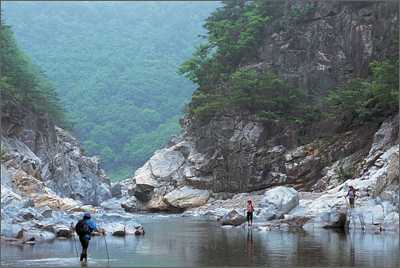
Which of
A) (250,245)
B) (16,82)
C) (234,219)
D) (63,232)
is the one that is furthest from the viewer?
(16,82)

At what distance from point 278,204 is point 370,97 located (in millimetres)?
15537

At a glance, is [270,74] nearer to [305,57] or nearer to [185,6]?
[305,57]

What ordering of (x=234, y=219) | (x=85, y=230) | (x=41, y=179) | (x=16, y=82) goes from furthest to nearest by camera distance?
(x=16, y=82), (x=41, y=179), (x=234, y=219), (x=85, y=230)

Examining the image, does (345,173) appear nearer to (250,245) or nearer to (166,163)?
(166,163)

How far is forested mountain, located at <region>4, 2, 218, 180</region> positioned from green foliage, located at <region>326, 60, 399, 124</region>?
6913cm

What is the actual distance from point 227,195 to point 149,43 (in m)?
77.8

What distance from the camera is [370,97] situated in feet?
146

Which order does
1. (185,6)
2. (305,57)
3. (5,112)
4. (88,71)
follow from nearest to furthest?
(5,112) → (305,57) → (88,71) → (185,6)

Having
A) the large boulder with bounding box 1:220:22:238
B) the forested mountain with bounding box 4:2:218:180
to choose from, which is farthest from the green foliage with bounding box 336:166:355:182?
the forested mountain with bounding box 4:2:218:180

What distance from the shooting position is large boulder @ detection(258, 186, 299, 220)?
1237 inches

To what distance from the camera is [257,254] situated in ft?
59.7

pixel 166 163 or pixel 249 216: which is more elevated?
pixel 166 163

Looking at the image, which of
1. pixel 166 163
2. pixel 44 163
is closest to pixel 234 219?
pixel 166 163

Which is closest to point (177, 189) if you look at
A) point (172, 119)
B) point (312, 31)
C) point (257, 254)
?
point (312, 31)
